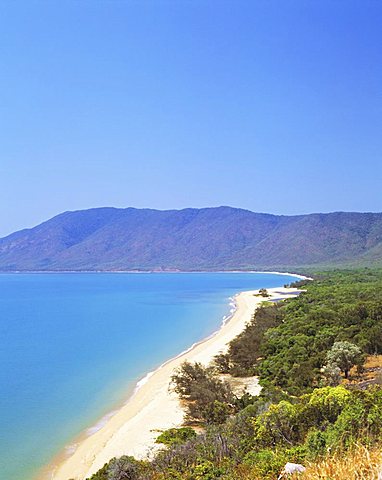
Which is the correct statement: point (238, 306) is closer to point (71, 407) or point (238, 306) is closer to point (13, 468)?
point (71, 407)

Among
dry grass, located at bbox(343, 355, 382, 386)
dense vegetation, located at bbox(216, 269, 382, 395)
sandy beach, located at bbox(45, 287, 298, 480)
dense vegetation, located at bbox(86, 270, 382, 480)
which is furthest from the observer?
dense vegetation, located at bbox(216, 269, 382, 395)

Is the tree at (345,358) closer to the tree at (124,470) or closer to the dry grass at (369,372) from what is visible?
the dry grass at (369,372)

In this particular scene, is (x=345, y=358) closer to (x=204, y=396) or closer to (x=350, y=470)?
(x=204, y=396)

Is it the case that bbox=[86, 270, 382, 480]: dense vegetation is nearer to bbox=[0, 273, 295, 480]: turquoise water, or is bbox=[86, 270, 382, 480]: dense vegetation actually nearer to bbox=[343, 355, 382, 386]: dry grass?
bbox=[343, 355, 382, 386]: dry grass

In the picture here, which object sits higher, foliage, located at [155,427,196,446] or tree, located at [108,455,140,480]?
tree, located at [108,455,140,480]

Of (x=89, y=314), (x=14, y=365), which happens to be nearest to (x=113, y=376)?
(x=14, y=365)

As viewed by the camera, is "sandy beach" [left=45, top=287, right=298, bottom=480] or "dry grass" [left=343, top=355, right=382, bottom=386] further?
"dry grass" [left=343, top=355, right=382, bottom=386]

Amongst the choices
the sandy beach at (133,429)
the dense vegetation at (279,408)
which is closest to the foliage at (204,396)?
the dense vegetation at (279,408)

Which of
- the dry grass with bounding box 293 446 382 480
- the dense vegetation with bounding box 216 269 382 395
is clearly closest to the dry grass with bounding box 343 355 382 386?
the dense vegetation with bounding box 216 269 382 395
